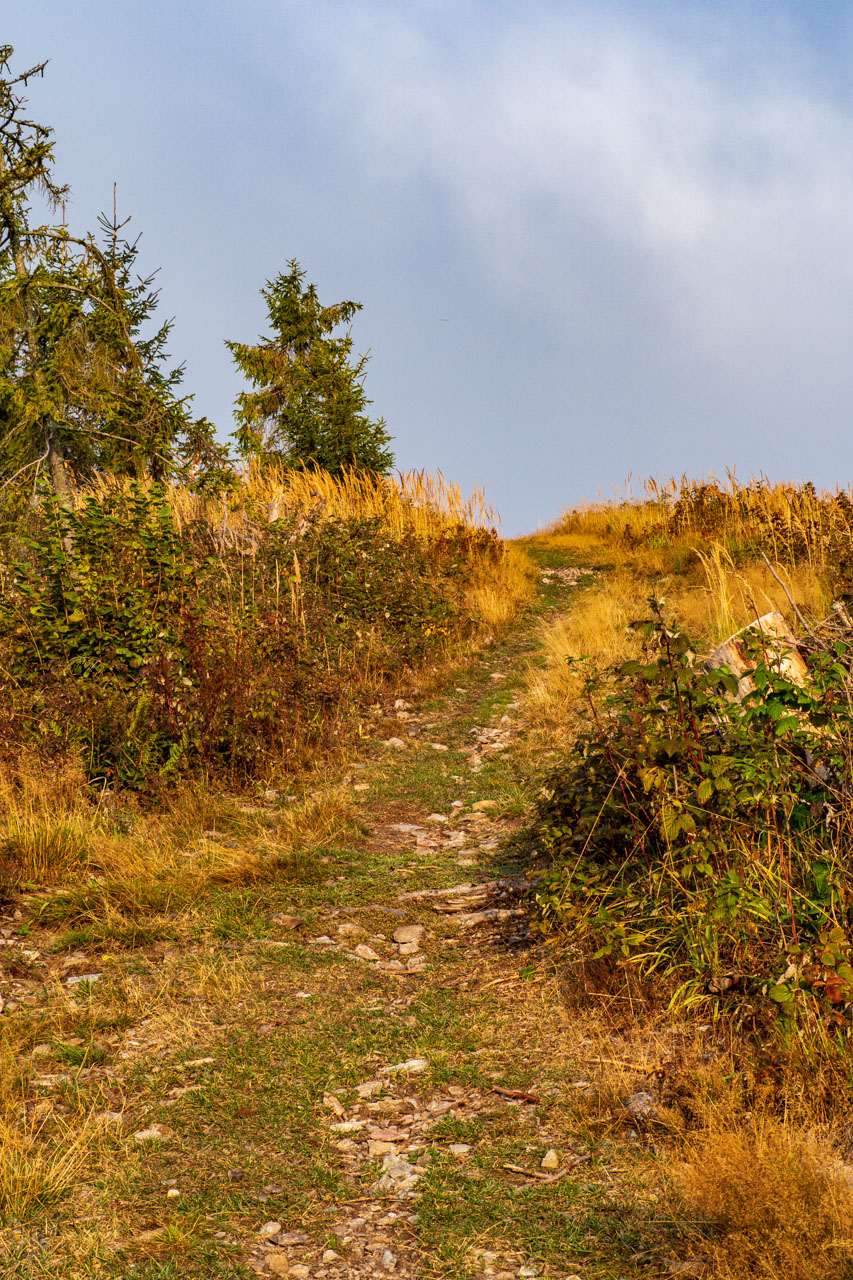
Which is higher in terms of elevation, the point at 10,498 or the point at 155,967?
the point at 10,498

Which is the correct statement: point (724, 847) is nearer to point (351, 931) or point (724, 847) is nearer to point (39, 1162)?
point (351, 931)

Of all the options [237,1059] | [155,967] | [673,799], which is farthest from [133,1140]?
[673,799]

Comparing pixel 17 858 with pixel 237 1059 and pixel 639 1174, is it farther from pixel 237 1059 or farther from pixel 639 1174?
pixel 639 1174

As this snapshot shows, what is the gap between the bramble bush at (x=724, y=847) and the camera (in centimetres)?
336

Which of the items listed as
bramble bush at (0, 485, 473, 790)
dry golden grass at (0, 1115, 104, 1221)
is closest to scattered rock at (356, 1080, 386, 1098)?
dry golden grass at (0, 1115, 104, 1221)

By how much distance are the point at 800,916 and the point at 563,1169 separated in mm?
1297

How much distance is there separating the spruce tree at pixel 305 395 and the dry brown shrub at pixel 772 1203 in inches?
596

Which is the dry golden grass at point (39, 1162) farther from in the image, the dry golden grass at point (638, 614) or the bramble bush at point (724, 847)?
the dry golden grass at point (638, 614)

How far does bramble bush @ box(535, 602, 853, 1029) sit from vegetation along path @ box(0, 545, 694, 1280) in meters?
0.47

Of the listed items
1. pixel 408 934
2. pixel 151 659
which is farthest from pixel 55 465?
pixel 408 934

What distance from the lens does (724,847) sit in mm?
3656

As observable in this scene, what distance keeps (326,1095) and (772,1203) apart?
5.31ft

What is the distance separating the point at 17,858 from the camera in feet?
16.4

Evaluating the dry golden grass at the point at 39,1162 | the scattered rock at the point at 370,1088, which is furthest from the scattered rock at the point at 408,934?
the dry golden grass at the point at 39,1162
